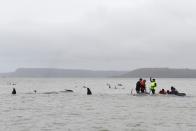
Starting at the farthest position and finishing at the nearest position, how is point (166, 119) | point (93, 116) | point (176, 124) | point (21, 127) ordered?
point (93, 116) → point (166, 119) → point (176, 124) → point (21, 127)

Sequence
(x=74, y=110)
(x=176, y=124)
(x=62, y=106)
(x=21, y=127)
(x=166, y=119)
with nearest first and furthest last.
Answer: (x=21, y=127), (x=176, y=124), (x=166, y=119), (x=74, y=110), (x=62, y=106)

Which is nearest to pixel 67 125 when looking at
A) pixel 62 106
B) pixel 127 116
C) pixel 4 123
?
pixel 4 123

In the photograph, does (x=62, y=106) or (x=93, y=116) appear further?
(x=62, y=106)

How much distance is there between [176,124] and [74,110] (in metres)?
13.4

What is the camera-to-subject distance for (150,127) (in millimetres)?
32344

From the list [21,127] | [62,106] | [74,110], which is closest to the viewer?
[21,127]

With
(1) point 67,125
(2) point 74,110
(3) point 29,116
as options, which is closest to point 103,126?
(1) point 67,125

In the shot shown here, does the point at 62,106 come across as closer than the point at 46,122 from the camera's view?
No

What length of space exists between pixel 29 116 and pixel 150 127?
11298 millimetres

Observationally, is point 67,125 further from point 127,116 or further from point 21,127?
point 127,116

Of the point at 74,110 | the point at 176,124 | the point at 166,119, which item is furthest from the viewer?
the point at 74,110

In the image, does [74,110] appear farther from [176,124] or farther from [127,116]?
[176,124]

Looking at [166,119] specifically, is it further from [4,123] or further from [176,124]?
[4,123]

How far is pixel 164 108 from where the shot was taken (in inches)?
1836
